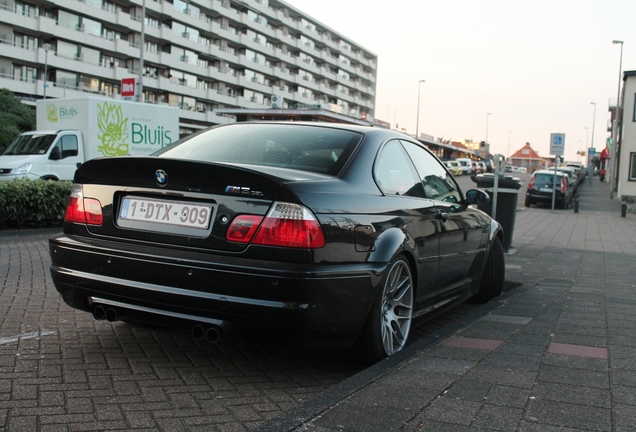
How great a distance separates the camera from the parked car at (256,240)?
3.33 meters

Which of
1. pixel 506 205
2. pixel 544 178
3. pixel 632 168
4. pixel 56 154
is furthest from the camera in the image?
pixel 632 168

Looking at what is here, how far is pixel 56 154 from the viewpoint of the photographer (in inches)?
667

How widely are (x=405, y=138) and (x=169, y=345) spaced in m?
2.27

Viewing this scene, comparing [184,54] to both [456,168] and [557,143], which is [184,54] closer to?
[456,168]

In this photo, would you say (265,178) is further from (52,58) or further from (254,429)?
(52,58)

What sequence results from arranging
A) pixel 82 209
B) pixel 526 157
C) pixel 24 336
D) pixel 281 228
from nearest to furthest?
pixel 281 228 < pixel 82 209 < pixel 24 336 < pixel 526 157

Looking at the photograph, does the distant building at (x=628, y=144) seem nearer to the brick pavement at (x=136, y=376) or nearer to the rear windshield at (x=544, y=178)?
the rear windshield at (x=544, y=178)

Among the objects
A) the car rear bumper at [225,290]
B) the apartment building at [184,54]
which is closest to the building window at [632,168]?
the apartment building at [184,54]

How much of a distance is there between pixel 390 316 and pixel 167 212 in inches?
59.7

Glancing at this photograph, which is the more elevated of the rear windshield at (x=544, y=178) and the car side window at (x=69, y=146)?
the car side window at (x=69, y=146)

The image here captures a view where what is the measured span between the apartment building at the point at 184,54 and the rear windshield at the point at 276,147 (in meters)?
35.7

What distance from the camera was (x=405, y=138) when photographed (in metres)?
4.97

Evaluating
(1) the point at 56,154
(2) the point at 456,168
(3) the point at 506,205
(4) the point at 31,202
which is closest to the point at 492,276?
(3) the point at 506,205

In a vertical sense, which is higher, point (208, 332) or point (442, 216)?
point (442, 216)
